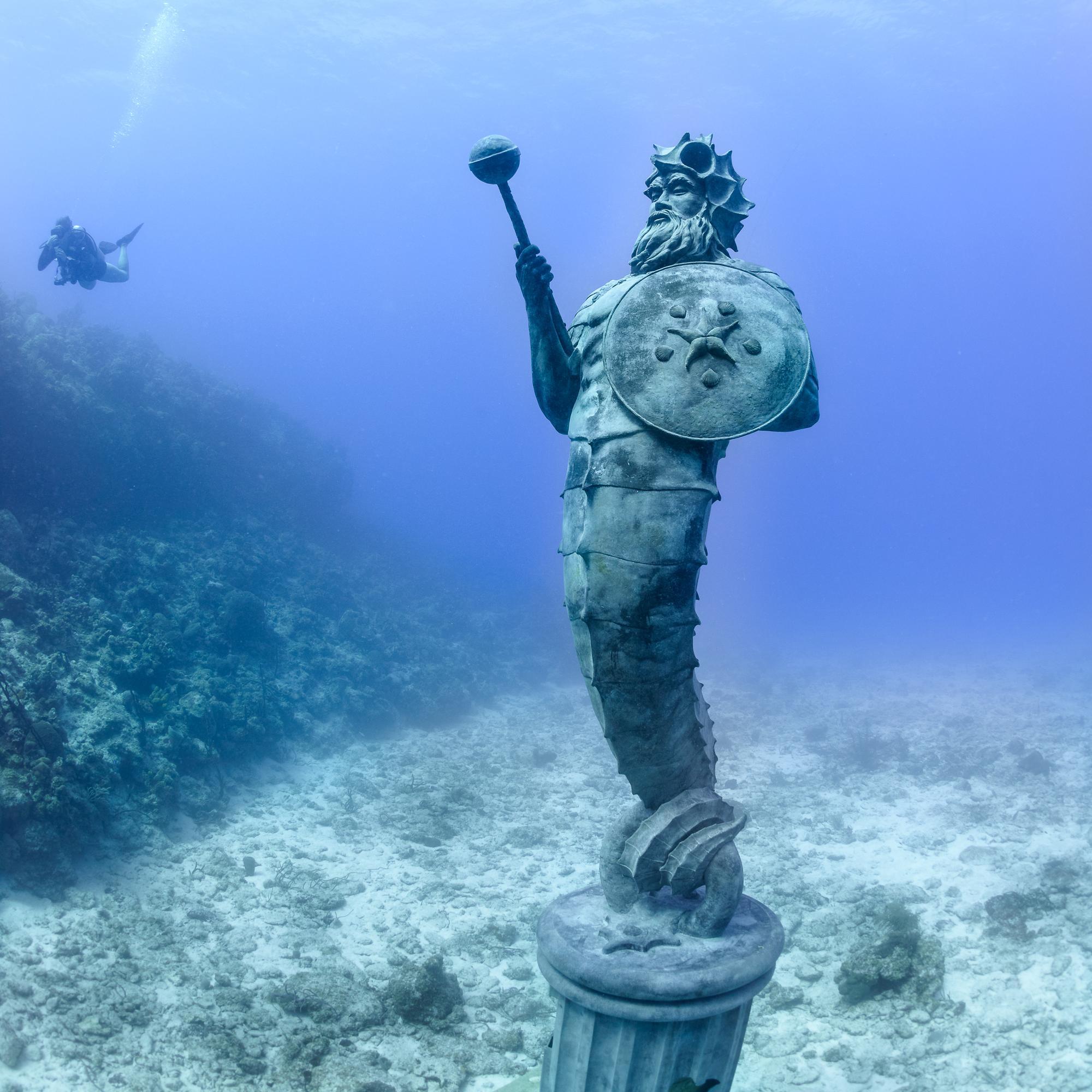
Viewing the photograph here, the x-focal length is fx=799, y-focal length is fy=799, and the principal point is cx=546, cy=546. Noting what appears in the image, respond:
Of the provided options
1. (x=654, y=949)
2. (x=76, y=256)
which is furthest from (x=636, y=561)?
(x=76, y=256)

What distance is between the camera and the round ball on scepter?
3262 mm

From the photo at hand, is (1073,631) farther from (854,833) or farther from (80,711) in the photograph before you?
(80,711)

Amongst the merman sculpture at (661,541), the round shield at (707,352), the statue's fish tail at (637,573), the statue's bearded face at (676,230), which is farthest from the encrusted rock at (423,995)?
the statue's bearded face at (676,230)

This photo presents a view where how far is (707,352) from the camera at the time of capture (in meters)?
3.19

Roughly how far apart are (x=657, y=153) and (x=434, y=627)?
18.0m

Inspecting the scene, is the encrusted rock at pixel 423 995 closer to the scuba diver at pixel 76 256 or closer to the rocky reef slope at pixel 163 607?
the rocky reef slope at pixel 163 607

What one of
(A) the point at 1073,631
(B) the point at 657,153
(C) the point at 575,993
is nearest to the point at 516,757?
(C) the point at 575,993

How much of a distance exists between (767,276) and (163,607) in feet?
43.8

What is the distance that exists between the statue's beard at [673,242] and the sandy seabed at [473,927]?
5308 mm

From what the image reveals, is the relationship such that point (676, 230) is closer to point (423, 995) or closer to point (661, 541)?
point (661, 541)

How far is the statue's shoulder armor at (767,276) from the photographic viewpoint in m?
3.38

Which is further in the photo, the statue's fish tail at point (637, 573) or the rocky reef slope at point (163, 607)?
the rocky reef slope at point (163, 607)

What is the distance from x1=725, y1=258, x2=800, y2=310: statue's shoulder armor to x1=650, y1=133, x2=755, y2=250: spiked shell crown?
1.22 feet

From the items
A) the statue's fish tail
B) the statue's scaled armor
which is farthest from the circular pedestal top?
the statue's fish tail
